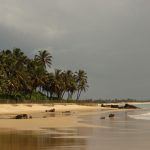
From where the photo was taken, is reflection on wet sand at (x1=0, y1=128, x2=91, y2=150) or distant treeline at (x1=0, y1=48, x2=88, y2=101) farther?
distant treeline at (x1=0, y1=48, x2=88, y2=101)

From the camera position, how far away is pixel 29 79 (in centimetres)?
8944

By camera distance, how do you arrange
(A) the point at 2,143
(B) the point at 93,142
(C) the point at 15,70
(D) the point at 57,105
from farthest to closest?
(D) the point at 57,105 → (C) the point at 15,70 → (B) the point at 93,142 → (A) the point at 2,143

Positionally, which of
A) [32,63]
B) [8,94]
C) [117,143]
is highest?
[32,63]

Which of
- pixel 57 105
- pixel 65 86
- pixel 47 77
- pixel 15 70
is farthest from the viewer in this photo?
pixel 65 86

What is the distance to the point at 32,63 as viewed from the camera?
96000mm

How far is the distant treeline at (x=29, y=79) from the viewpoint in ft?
264

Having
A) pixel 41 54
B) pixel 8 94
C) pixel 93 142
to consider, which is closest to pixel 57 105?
pixel 8 94

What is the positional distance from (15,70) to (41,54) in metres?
23.4

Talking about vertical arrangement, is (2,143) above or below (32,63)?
below

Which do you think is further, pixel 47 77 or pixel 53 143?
pixel 47 77

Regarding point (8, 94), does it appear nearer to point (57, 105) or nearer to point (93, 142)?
point (57, 105)

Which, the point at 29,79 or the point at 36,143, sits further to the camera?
the point at 29,79

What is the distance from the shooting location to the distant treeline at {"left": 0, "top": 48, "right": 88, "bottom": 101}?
80.4m

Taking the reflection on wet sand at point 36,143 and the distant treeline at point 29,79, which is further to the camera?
the distant treeline at point 29,79
